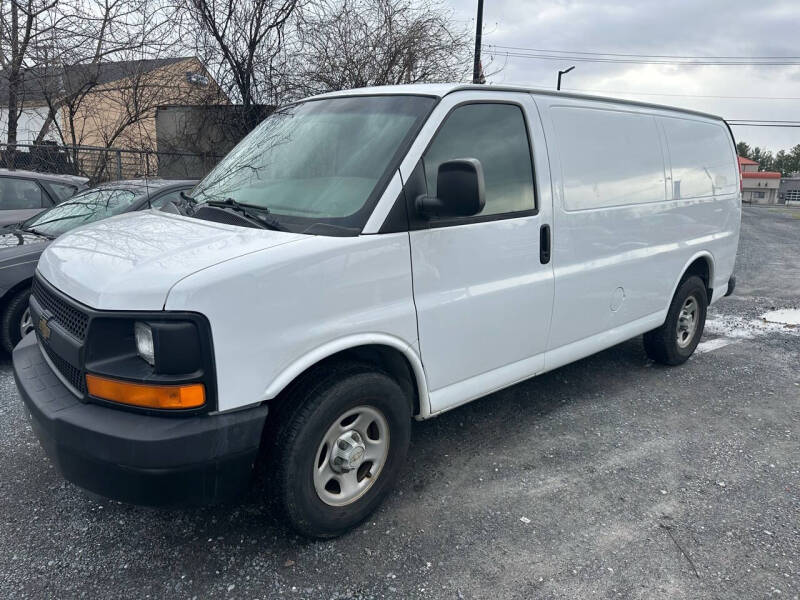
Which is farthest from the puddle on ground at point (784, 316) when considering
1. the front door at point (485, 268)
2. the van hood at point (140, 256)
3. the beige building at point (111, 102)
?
the beige building at point (111, 102)

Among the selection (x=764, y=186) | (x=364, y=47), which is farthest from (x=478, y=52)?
(x=764, y=186)

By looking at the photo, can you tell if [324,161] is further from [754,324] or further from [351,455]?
[754,324]

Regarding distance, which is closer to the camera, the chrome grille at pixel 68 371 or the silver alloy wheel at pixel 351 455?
the chrome grille at pixel 68 371

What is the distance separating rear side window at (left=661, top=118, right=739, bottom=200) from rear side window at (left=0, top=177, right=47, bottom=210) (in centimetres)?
733

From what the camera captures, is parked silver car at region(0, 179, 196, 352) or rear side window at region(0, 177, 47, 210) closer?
parked silver car at region(0, 179, 196, 352)

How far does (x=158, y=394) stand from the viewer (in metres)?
2.30

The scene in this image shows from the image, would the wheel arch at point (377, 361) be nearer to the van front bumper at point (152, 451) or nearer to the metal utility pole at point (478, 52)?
the van front bumper at point (152, 451)

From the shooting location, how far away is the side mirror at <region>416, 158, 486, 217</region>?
2811 millimetres

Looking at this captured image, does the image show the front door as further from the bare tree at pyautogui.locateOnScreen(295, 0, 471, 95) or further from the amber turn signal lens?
the bare tree at pyautogui.locateOnScreen(295, 0, 471, 95)

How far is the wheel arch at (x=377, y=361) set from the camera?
2525 millimetres

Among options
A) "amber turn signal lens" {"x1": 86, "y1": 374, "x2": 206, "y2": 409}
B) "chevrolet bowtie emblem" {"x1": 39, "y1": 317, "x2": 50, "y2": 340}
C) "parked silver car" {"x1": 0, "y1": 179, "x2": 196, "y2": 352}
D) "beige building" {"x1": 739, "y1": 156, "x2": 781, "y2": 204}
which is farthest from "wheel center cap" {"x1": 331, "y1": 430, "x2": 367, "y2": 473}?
"beige building" {"x1": 739, "y1": 156, "x2": 781, "y2": 204}

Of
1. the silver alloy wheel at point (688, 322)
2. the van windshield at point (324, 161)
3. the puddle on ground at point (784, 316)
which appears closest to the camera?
the van windshield at point (324, 161)

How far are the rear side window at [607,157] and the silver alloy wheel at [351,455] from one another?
6.00ft

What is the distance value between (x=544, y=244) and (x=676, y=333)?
2.32 meters
